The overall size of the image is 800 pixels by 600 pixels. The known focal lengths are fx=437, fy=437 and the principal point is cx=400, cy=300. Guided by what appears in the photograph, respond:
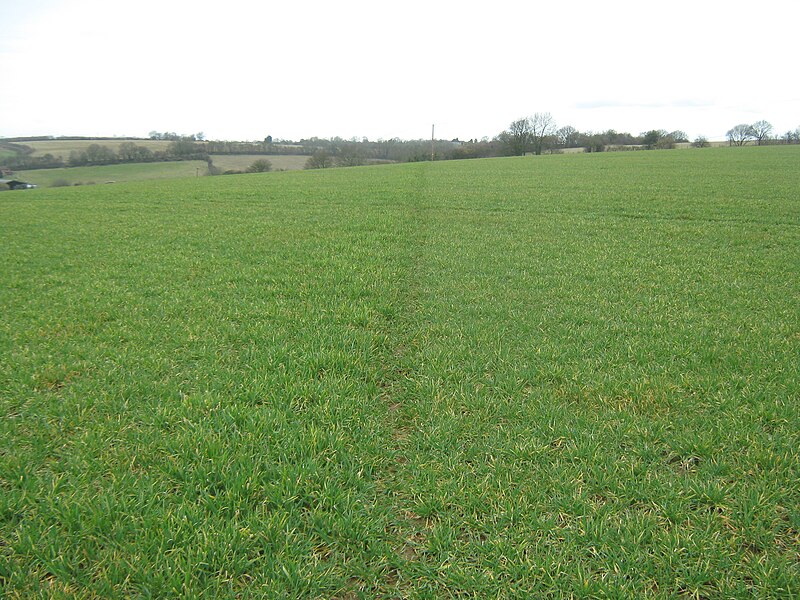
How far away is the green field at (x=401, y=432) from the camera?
236 cm

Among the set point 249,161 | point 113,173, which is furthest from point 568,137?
point 113,173

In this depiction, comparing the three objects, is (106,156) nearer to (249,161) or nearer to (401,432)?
(249,161)

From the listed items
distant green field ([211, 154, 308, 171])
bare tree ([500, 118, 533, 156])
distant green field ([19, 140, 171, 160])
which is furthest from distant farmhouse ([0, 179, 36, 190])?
bare tree ([500, 118, 533, 156])

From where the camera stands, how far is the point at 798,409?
3662 mm

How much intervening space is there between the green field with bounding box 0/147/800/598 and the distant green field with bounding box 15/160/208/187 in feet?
175

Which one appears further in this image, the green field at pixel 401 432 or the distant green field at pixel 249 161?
the distant green field at pixel 249 161

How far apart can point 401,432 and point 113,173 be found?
68579 mm

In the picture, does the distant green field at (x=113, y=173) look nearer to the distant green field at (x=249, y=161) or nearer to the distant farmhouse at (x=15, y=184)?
the distant farmhouse at (x=15, y=184)

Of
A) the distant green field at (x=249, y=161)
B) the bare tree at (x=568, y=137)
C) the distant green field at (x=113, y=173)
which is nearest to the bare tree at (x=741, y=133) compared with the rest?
the bare tree at (x=568, y=137)

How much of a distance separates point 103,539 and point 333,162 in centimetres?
7382

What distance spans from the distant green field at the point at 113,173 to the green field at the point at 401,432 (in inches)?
2099

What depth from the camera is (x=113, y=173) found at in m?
57.9

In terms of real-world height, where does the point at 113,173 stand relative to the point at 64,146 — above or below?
below

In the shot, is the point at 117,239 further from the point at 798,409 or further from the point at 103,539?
the point at 798,409
